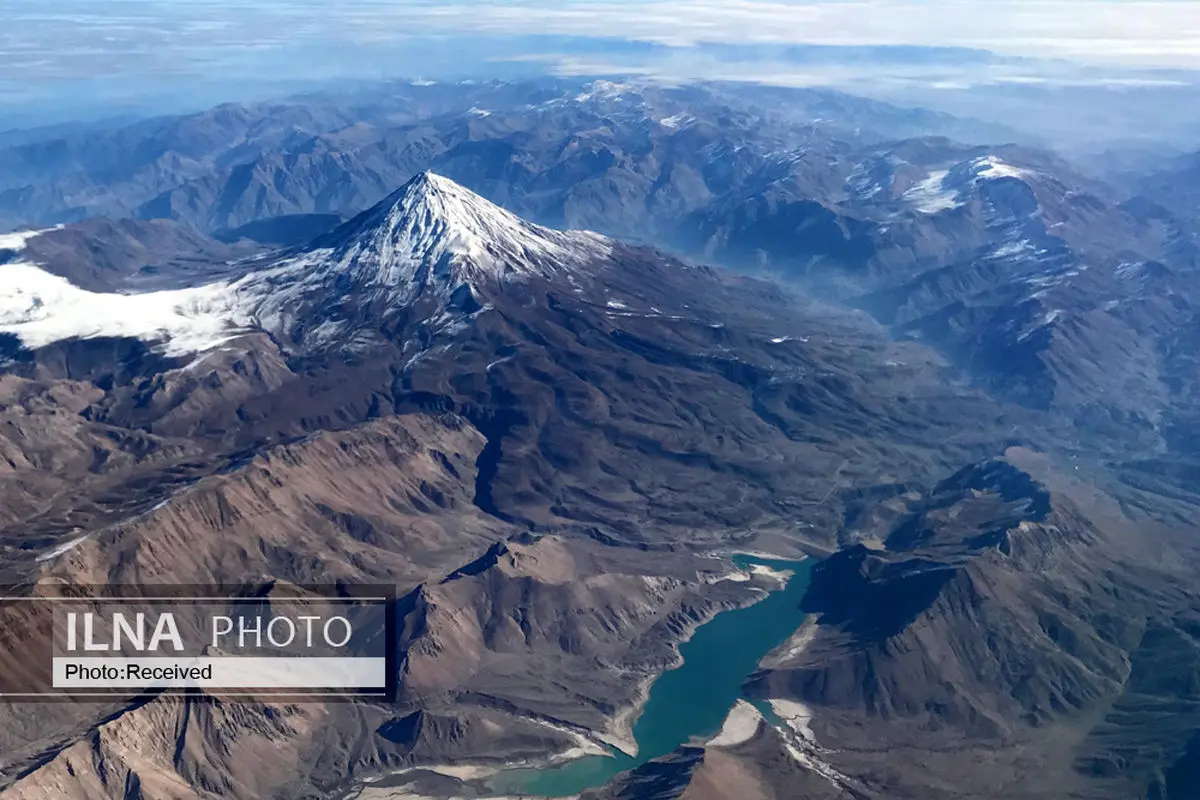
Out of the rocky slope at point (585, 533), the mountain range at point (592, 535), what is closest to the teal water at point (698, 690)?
the mountain range at point (592, 535)

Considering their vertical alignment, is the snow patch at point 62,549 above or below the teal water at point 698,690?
above

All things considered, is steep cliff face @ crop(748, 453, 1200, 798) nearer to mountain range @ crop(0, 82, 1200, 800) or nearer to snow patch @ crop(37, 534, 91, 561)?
mountain range @ crop(0, 82, 1200, 800)

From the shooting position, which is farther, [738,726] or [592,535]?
[592,535]

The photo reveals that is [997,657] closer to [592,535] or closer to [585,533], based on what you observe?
[592,535]

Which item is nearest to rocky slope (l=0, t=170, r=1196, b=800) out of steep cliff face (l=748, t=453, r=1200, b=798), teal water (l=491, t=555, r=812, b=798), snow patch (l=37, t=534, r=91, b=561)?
steep cliff face (l=748, t=453, r=1200, b=798)

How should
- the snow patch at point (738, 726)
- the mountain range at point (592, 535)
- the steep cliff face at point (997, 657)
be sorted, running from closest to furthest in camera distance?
the mountain range at point (592, 535) → the steep cliff face at point (997, 657) → the snow patch at point (738, 726)

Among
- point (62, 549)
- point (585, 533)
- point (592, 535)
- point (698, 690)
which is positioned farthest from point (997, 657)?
point (62, 549)

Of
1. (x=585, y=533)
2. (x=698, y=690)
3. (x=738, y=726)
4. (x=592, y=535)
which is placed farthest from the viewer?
(x=585, y=533)

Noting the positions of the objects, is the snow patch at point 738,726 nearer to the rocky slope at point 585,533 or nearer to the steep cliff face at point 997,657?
the rocky slope at point 585,533
